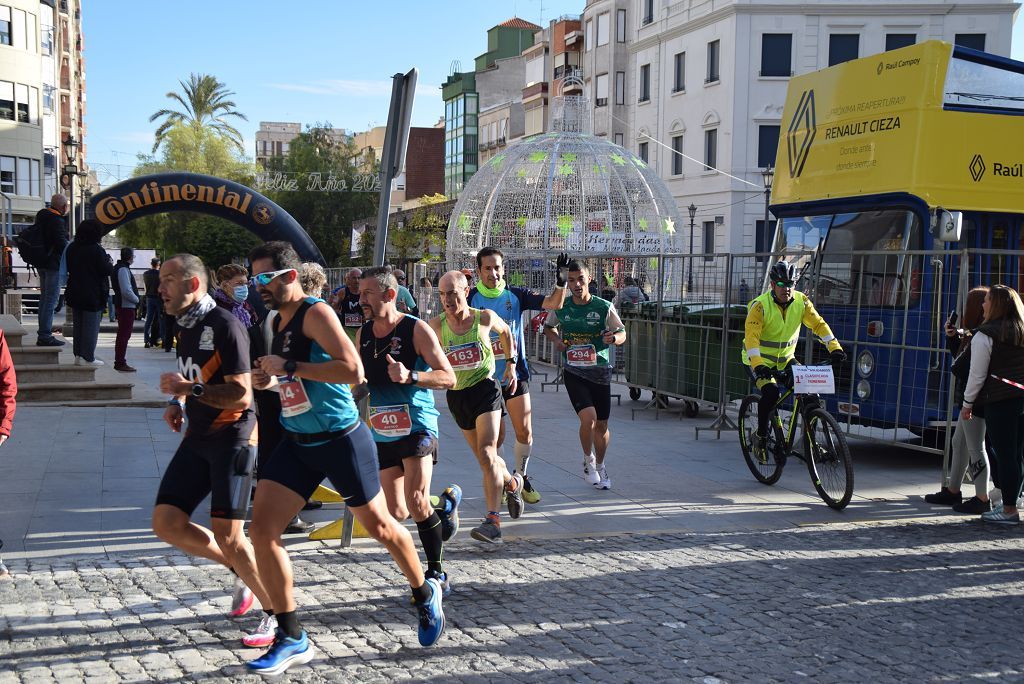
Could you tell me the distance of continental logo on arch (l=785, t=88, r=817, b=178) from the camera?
41.2ft

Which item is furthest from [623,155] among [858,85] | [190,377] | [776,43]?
[190,377]

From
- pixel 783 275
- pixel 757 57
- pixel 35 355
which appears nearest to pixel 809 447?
pixel 783 275

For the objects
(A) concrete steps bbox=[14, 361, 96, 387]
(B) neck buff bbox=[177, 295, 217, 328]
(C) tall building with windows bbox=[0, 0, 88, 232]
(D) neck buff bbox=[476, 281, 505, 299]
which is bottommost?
(A) concrete steps bbox=[14, 361, 96, 387]

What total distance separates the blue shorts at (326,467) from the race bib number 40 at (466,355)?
235 centimetres

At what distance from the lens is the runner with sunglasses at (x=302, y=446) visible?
15.6 feet

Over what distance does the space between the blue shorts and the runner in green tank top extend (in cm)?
231

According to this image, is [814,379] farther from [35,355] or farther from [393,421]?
[35,355]

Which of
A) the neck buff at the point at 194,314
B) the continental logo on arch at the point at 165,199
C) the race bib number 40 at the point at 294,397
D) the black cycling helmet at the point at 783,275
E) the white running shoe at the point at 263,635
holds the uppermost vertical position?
the continental logo on arch at the point at 165,199

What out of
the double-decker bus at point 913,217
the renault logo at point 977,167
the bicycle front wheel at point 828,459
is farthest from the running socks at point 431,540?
the renault logo at point 977,167

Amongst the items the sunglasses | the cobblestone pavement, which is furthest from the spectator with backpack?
the sunglasses

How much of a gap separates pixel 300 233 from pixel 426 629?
11188mm

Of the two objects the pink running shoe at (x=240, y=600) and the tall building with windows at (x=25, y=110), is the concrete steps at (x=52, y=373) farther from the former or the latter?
the tall building with windows at (x=25, y=110)

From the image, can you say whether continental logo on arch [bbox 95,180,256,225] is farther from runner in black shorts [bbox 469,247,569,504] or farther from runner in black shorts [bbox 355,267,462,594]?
runner in black shorts [bbox 355,267,462,594]

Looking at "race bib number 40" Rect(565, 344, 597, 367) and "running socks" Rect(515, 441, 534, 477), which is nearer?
"running socks" Rect(515, 441, 534, 477)
